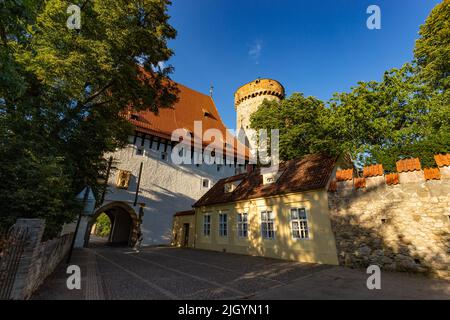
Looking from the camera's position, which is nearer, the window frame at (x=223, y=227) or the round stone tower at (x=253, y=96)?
the window frame at (x=223, y=227)

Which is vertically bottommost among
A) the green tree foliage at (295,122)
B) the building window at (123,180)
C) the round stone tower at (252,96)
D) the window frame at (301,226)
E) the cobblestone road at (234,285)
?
the cobblestone road at (234,285)

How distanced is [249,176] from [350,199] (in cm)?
897

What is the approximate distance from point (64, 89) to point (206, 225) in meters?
13.8

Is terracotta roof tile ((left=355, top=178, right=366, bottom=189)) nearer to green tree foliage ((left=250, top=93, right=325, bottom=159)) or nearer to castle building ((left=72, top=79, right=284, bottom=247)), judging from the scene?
green tree foliage ((left=250, top=93, right=325, bottom=159))

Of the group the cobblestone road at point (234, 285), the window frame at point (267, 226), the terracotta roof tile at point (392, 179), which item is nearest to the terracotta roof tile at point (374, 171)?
the terracotta roof tile at point (392, 179)

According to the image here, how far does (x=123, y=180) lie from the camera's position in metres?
20.7

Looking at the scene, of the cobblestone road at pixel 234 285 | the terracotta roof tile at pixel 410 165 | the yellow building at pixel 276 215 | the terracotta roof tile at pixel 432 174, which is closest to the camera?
the cobblestone road at pixel 234 285

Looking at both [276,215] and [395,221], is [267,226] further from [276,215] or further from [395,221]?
[395,221]

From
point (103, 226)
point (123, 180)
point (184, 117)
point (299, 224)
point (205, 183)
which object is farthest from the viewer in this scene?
point (103, 226)

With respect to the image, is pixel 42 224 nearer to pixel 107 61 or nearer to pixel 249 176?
pixel 107 61

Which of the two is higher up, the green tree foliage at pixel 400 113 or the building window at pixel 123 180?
the green tree foliage at pixel 400 113

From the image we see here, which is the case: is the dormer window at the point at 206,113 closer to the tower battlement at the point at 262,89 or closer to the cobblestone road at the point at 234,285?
the tower battlement at the point at 262,89

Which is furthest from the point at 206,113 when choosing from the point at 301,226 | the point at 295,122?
the point at 301,226

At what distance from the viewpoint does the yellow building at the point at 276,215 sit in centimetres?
1105
